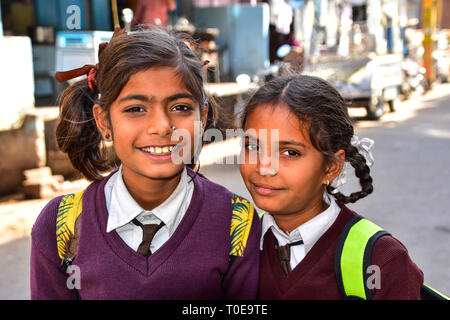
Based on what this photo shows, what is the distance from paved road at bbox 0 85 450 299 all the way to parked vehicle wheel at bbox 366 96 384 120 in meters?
0.65

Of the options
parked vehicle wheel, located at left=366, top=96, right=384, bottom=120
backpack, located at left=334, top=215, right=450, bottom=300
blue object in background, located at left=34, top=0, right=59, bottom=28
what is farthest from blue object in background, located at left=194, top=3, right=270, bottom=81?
backpack, located at left=334, top=215, right=450, bottom=300

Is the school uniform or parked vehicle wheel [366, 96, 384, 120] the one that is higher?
the school uniform

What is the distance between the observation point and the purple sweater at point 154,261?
1394 mm

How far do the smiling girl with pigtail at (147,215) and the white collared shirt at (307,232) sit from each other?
76 mm

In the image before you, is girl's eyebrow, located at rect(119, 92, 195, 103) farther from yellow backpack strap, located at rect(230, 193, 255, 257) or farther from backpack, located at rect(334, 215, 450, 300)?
backpack, located at rect(334, 215, 450, 300)

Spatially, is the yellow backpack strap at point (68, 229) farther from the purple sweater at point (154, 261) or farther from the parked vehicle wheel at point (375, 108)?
the parked vehicle wheel at point (375, 108)

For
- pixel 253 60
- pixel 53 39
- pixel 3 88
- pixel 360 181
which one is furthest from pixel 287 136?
pixel 253 60

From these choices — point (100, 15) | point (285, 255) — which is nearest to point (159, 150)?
point (285, 255)

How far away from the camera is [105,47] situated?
156cm

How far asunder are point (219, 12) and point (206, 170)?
5299 mm

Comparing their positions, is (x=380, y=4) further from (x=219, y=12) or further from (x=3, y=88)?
(x=3, y=88)

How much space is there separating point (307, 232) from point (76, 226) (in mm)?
660

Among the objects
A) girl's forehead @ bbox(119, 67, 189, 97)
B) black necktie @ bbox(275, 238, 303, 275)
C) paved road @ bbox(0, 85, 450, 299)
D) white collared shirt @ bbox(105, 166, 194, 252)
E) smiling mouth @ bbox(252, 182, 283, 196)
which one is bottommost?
paved road @ bbox(0, 85, 450, 299)

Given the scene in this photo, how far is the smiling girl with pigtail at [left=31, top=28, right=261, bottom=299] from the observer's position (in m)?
1.40
